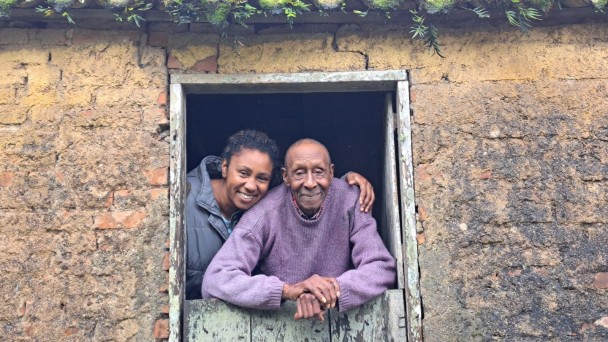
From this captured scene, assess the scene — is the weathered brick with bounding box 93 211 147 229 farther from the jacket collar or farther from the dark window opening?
the dark window opening

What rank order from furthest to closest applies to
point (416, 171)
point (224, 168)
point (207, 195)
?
point (224, 168) < point (207, 195) < point (416, 171)

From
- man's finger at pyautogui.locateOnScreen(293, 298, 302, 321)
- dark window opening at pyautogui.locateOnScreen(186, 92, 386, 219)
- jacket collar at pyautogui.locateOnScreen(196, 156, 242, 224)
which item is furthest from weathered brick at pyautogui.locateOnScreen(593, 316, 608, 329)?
dark window opening at pyautogui.locateOnScreen(186, 92, 386, 219)

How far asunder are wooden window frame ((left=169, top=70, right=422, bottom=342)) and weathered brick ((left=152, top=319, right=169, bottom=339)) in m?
0.03

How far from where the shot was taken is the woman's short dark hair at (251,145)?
4.34 metres

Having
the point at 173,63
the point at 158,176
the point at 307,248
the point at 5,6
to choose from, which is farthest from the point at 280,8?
the point at 5,6

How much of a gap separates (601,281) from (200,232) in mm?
2279

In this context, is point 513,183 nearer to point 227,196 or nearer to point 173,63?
point 227,196

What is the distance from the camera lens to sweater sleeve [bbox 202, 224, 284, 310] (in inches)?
144

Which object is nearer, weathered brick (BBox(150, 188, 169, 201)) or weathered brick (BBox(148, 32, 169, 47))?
weathered brick (BBox(150, 188, 169, 201))

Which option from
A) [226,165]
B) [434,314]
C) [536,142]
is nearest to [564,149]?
[536,142]

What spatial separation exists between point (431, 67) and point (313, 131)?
2152 millimetres

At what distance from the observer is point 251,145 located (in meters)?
4.34

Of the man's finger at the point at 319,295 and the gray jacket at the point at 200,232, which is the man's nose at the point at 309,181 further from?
the man's finger at the point at 319,295

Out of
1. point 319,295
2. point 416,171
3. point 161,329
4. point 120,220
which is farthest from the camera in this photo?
point 416,171
